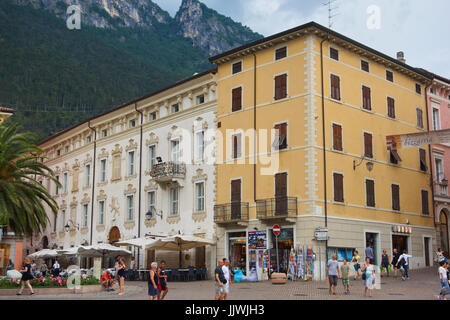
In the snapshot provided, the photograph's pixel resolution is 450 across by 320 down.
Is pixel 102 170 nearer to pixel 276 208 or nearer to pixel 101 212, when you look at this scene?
pixel 101 212

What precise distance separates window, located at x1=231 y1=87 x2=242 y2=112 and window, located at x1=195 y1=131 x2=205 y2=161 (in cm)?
330

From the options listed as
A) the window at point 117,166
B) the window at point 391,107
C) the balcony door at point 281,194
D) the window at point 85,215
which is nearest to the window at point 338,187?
the balcony door at point 281,194

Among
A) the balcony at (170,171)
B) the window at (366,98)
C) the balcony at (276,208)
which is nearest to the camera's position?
the balcony at (276,208)

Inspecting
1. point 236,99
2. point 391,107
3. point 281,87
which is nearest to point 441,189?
point 391,107

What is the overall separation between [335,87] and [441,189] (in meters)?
12.3

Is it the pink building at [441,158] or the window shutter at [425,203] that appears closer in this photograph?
Answer: the window shutter at [425,203]

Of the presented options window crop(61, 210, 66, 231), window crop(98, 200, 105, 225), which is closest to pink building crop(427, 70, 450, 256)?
window crop(98, 200, 105, 225)

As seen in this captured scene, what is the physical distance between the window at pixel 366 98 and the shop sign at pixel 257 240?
1012 centimetres

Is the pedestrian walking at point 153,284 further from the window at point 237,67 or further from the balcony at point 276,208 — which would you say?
the window at point 237,67

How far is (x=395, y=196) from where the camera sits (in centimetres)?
3603

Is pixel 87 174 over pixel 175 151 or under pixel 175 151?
under

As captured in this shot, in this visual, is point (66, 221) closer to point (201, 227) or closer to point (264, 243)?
point (201, 227)

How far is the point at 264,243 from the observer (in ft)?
106

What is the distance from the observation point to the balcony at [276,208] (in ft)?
103
